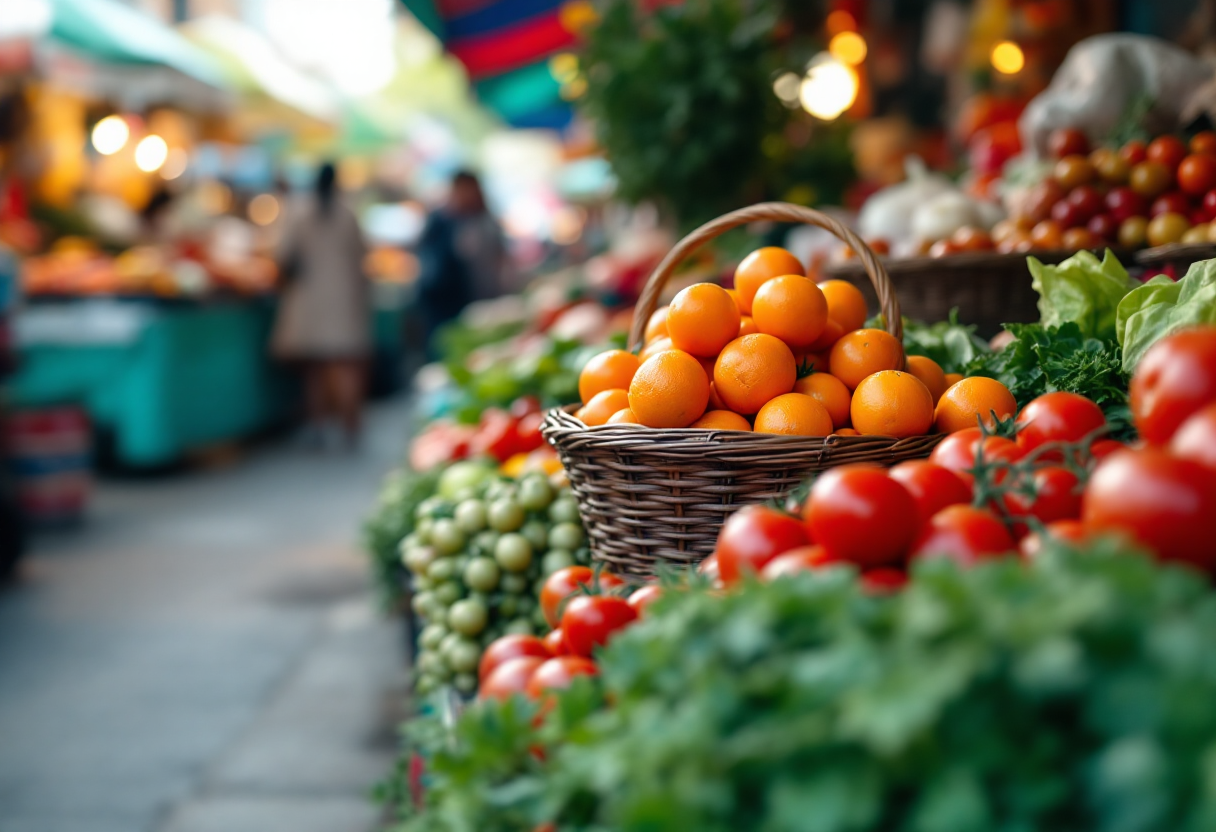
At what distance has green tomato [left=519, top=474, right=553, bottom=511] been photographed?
2.76 metres

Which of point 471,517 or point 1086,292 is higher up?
point 1086,292

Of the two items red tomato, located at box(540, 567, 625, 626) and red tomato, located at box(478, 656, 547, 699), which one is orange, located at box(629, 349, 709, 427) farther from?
red tomato, located at box(478, 656, 547, 699)

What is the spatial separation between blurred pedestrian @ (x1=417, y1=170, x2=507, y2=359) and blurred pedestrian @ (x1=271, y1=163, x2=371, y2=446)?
59cm

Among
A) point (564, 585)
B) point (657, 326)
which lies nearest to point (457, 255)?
point (657, 326)

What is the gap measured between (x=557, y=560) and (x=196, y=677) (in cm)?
225

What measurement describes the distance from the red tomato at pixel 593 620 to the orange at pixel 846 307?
89 centimetres

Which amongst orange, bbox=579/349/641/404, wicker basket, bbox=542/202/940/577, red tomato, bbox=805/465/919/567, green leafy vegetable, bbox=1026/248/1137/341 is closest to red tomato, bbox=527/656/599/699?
wicker basket, bbox=542/202/940/577

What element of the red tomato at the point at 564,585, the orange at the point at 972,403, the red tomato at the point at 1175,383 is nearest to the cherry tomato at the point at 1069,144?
the orange at the point at 972,403

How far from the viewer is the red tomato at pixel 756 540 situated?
133 cm

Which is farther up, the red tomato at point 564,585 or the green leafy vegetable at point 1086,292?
the green leafy vegetable at point 1086,292

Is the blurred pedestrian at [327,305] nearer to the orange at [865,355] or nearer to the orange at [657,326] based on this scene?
the orange at [657,326]

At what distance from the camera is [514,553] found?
8.75ft

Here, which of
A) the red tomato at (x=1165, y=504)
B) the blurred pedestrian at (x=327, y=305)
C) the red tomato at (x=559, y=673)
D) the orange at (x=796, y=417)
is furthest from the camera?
the blurred pedestrian at (x=327, y=305)

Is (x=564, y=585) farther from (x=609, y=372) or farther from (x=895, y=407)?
(x=895, y=407)
